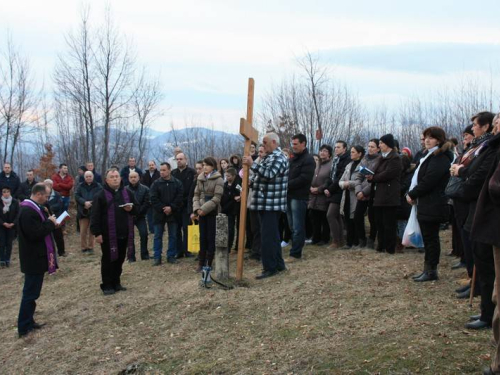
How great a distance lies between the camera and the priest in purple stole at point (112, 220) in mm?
8156

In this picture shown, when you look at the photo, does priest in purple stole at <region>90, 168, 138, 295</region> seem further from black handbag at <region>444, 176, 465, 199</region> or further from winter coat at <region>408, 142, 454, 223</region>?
black handbag at <region>444, 176, 465, 199</region>

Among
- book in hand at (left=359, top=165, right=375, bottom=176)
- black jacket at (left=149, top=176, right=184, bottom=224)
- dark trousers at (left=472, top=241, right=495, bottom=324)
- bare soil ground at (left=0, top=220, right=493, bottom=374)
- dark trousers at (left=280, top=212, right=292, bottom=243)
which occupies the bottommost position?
bare soil ground at (left=0, top=220, right=493, bottom=374)

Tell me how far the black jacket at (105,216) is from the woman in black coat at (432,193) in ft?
15.5

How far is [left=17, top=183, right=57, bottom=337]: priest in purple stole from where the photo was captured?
7.13 m

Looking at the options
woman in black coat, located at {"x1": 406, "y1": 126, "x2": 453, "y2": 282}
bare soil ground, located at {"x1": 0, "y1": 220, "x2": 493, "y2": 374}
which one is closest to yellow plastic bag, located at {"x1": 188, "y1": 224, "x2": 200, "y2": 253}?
bare soil ground, located at {"x1": 0, "y1": 220, "x2": 493, "y2": 374}

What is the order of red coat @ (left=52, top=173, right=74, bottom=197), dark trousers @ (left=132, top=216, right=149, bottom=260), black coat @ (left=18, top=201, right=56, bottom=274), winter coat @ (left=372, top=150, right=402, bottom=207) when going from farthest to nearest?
red coat @ (left=52, top=173, right=74, bottom=197), dark trousers @ (left=132, top=216, right=149, bottom=260), winter coat @ (left=372, top=150, right=402, bottom=207), black coat @ (left=18, top=201, right=56, bottom=274)

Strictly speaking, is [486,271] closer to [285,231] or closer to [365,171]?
[365,171]

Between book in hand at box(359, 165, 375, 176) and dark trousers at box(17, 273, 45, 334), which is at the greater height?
book in hand at box(359, 165, 375, 176)

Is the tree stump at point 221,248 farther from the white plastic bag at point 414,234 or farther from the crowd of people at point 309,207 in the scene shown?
the white plastic bag at point 414,234

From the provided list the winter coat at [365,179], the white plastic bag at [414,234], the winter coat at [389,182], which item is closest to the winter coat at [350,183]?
the winter coat at [365,179]

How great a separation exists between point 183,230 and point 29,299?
425 centimetres

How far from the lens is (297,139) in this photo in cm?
893

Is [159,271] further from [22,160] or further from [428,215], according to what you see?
[22,160]

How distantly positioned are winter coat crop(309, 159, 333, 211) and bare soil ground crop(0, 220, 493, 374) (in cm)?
149
